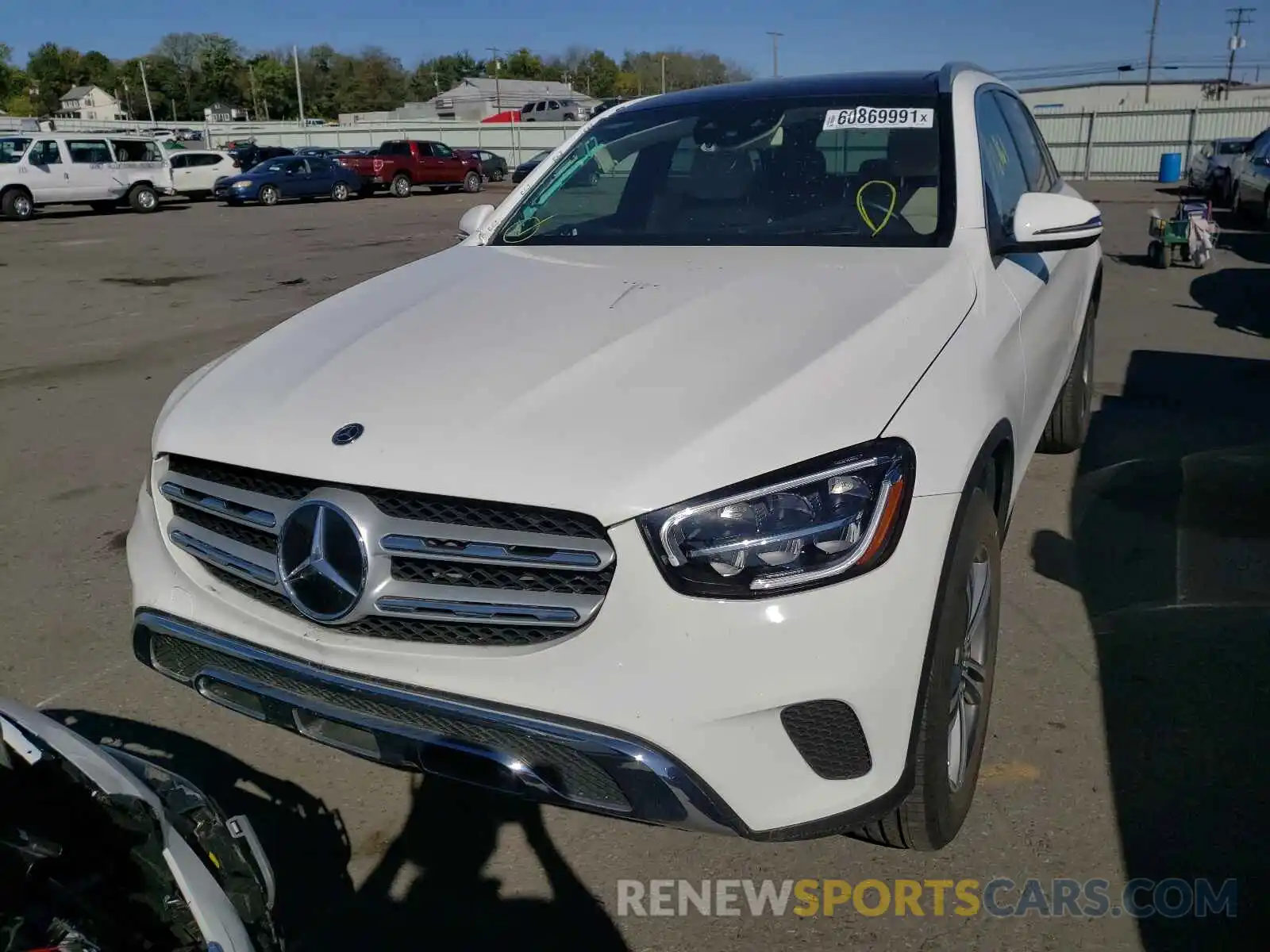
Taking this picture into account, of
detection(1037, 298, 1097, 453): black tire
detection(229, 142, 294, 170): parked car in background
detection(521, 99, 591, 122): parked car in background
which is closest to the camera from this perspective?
detection(1037, 298, 1097, 453): black tire

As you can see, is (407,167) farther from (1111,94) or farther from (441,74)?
(441,74)

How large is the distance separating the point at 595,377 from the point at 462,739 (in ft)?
2.68

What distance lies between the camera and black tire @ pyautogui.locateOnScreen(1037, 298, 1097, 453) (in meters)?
4.84

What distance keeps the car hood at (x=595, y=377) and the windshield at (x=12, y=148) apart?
83.1 feet

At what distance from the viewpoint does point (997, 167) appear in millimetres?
3656

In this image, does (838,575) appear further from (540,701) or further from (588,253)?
(588,253)

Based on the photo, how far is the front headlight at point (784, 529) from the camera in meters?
1.95

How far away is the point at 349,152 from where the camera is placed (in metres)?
32.0

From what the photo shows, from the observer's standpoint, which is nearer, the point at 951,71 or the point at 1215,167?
the point at 951,71

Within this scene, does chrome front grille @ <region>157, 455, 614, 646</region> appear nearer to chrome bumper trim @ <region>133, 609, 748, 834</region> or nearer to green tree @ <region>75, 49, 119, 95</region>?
chrome bumper trim @ <region>133, 609, 748, 834</region>

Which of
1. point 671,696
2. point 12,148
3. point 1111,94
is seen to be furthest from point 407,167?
point 1111,94

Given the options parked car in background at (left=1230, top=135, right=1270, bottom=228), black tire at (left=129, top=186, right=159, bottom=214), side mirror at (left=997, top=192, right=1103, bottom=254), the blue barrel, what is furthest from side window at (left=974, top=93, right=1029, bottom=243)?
the blue barrel

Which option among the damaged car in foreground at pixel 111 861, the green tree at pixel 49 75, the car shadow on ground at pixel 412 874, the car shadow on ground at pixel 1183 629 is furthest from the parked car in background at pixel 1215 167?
the green tree at pixel 49 75

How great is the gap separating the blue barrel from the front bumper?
29.9 metres
